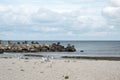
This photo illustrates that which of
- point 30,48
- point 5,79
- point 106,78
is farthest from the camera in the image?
point 30,48

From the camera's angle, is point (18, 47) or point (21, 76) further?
point (18, 47)

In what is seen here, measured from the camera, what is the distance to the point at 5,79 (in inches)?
722

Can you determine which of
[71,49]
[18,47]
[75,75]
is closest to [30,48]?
[18,47]

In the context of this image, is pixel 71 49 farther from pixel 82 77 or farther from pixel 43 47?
pixel 82 77

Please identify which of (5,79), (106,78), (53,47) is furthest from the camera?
(53,47)

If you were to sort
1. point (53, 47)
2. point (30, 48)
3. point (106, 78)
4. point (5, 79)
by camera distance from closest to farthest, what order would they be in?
1. point (5, 79)
2. point (106, 78)
3. point (30, 48)
4. point (53, 47)

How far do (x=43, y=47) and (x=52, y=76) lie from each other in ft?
190

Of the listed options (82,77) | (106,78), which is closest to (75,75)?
(82,77)

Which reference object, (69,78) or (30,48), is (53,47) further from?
(69,78)

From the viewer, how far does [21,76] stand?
1988cm

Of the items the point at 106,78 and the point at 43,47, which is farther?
the point at 43,47

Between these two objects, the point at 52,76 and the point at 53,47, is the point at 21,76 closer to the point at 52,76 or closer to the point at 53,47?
the point at 52,76

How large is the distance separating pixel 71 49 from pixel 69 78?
5908 centimetres

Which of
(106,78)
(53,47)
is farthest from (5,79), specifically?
(53,47)
